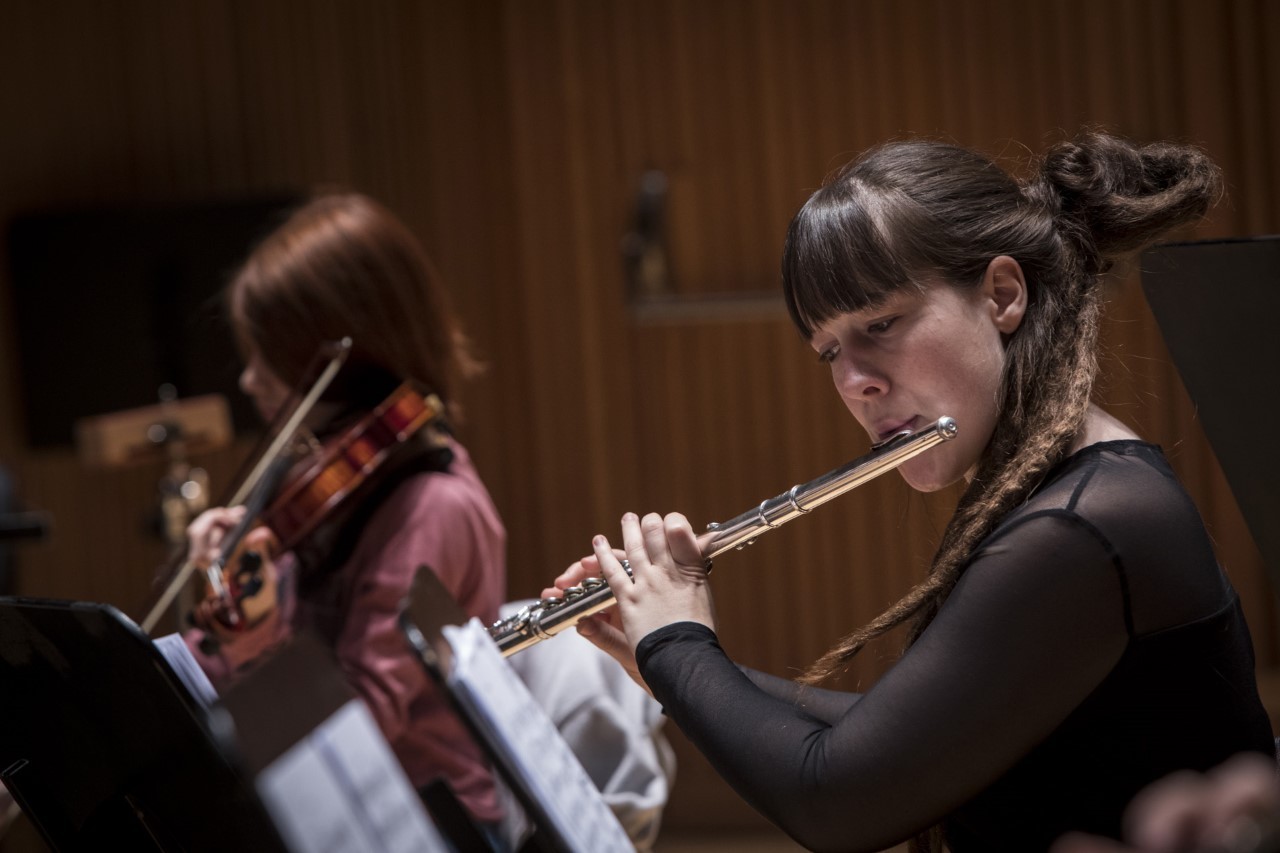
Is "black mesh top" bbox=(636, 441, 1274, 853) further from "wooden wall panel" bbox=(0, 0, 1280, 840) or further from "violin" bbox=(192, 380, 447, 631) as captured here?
"wooden wall panel" bbox=(0, 0, 1280, 840)

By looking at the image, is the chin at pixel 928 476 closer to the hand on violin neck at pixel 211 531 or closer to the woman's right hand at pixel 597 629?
the woman's right hand at pixel 597 629

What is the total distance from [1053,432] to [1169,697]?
0.74ft

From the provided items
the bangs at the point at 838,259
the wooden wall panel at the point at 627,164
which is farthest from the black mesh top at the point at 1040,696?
the wooden wall panel at the point at 627,164

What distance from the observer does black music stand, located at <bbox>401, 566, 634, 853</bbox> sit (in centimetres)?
87

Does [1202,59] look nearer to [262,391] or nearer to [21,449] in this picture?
[262,391]

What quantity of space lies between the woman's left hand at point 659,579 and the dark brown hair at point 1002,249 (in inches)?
5.8

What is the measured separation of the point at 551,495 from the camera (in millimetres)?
3305

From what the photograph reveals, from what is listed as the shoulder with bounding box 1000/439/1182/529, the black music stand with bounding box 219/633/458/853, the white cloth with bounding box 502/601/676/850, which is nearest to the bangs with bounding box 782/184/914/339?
the shoulder with bounding box 1000/439/1182/529

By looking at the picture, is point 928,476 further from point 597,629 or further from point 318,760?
point 318,760

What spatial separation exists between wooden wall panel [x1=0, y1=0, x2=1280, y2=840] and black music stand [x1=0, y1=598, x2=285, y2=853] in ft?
6.98

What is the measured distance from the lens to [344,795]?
82 centimetres

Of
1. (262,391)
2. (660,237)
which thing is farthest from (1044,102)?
(262,391)

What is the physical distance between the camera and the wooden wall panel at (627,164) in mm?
3068

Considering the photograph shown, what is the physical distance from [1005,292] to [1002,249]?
0.04 m
